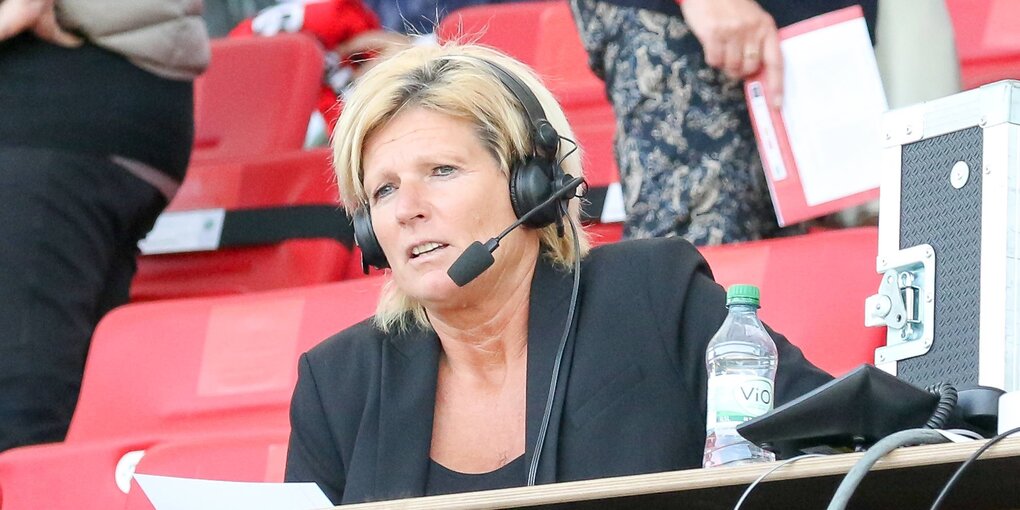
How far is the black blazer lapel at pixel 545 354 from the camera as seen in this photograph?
165 cm

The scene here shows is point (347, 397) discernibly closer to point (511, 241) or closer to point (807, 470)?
point (511, 241)

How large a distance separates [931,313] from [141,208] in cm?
156

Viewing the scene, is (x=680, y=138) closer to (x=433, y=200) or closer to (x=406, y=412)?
(x=433, y=200)

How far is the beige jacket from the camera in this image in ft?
8.90

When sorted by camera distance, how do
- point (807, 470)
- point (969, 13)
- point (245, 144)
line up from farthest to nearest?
1. point (245, 144)
2. point (969, 13)
3. point (807, 470)

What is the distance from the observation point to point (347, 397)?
184 cm

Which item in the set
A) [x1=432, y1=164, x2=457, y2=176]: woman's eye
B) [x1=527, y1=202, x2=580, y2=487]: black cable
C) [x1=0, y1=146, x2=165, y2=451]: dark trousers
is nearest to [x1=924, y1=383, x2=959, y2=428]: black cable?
[x1=527, y1=202, x2=580, y2=487]: black cable

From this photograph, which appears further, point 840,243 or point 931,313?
point 840,243

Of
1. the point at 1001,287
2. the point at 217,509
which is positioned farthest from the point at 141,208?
the point at 1001,287

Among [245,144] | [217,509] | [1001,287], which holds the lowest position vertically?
[245,144]

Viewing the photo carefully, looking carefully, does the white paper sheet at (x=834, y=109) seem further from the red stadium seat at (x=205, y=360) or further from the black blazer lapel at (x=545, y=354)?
the red stadium seat at (x=205, y=360)

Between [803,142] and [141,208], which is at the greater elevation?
[803,142]

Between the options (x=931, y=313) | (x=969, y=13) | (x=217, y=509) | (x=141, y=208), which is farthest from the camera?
(x=969, y=13)

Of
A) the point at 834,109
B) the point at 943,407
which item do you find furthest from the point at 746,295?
the point at 834,109
